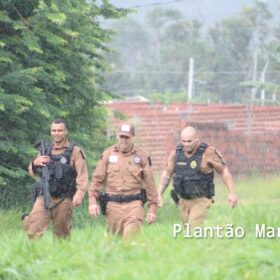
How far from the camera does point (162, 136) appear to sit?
108 ft

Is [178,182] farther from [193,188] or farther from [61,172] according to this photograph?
[61,172]

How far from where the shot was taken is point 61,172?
9.65m

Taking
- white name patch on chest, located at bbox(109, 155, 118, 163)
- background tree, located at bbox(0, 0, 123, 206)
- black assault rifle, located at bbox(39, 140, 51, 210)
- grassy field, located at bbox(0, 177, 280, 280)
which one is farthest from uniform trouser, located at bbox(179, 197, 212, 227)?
background tree, located at bbox(0, 0, 123, 206)

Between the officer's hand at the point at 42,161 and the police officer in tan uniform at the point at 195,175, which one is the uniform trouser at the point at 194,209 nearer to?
the police officer in tan uniform at the point at 195,175

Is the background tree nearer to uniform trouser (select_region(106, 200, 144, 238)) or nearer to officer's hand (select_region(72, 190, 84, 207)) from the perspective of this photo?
officer's hand (select_region(72, 190, 84, 207))

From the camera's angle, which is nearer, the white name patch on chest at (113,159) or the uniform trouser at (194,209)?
the white name patch on chest at (113,159)

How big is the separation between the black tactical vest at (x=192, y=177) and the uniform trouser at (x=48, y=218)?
48.8 inches

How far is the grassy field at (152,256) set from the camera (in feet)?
21.1

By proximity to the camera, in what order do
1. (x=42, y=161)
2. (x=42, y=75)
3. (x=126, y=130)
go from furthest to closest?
(x=42, y=75) < (x=42, y=161) < (x=126, y=130)

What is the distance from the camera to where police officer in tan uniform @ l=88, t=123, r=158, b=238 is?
9297 millimetres

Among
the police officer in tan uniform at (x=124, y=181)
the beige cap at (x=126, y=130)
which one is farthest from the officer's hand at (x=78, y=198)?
the beige cap at (x=126, y=130)

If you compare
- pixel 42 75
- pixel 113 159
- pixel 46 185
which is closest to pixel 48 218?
pixel 46 185

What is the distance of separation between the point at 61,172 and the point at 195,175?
1442mm

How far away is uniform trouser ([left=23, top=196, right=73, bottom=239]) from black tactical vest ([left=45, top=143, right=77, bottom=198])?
0.17 metres
